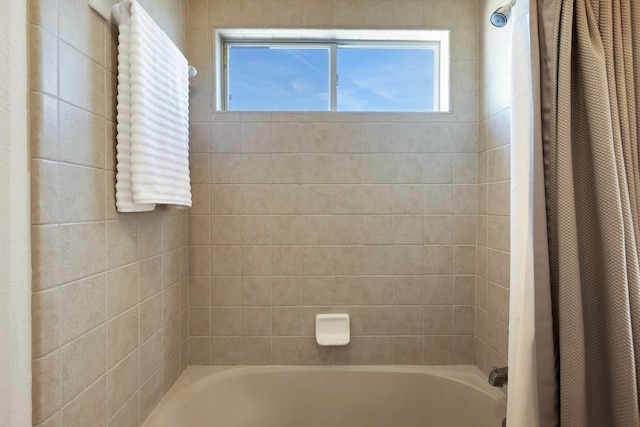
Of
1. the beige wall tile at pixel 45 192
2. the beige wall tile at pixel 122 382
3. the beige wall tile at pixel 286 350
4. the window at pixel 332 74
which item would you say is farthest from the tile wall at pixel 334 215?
the beige wall tile at pixel 45 192

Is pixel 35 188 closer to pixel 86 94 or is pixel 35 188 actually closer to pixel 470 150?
pixel 86 94

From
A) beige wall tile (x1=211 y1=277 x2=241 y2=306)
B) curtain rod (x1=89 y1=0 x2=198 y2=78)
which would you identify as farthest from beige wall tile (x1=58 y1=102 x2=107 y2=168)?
beige wall tile (x1=211 y1=277 x2=241 y2=306)

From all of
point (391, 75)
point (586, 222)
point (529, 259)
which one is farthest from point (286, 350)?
point (391, 75)

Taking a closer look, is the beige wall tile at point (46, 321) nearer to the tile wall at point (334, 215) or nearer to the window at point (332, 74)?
the tile wall at point (334, 215)

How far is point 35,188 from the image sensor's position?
Answer: 0.72 metres

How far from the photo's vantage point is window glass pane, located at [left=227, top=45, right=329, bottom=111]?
1724 mm

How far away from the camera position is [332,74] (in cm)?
172

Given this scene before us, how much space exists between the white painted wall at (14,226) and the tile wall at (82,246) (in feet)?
0.06

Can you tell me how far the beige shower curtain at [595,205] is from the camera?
32.5 inches

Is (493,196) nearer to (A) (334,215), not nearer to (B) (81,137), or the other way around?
(A) (334,215)

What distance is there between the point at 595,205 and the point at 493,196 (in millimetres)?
577

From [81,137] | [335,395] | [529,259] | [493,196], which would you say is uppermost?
[81,137]

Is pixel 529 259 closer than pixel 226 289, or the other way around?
pixel 529 259

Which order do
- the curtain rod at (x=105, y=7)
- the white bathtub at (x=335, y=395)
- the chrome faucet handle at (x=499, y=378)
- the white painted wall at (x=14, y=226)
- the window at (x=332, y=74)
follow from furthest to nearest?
the window at (x=332, y=74), the white bathtub at (x=335, y=395), the chrome faucet handle at (x=499, y=378), the curtain rod at (x=105, y=7), the white painted wall at (x=14, y=226)
